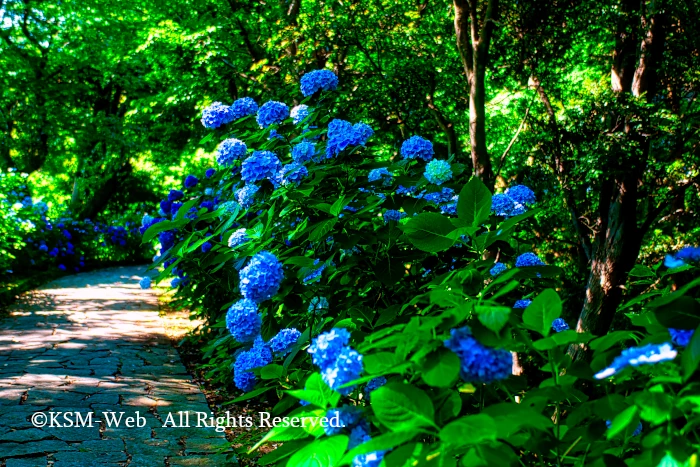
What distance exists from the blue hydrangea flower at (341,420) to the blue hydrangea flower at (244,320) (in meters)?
0.96

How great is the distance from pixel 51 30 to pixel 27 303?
7.98 m

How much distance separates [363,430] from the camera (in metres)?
1.27

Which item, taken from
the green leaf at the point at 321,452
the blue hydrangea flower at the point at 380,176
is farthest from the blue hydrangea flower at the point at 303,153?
the green leaf at the point at 321,452

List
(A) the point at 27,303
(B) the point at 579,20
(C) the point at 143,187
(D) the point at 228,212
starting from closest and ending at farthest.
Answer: (D) the point at 228,212 < (B) the point at 579,20 < (A) the point at 27,303 < (C) the point at 143,187

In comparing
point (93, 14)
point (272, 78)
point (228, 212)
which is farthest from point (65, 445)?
point (93, 14)

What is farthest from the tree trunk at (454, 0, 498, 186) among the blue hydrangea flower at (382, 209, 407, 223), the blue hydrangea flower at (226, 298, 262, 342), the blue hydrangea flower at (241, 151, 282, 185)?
the blue hydrangea flower at (226, 298, 262, 342)

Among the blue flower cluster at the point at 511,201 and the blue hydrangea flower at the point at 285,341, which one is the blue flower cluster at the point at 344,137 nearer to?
the blue flower cluster at the point at 511,201

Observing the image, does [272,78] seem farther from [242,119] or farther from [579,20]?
[242,119]

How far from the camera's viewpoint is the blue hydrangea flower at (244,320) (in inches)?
86.2

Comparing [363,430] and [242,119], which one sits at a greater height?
[242,119]

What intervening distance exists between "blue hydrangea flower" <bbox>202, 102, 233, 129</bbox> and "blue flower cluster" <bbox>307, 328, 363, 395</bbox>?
2.07 m

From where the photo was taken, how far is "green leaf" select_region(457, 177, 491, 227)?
168 cm

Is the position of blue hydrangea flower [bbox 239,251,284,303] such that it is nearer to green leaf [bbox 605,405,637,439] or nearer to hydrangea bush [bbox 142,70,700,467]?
hydrangea bush [bbox 142,70,700,467]

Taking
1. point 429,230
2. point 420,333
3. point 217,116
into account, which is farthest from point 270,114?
point 420,333
